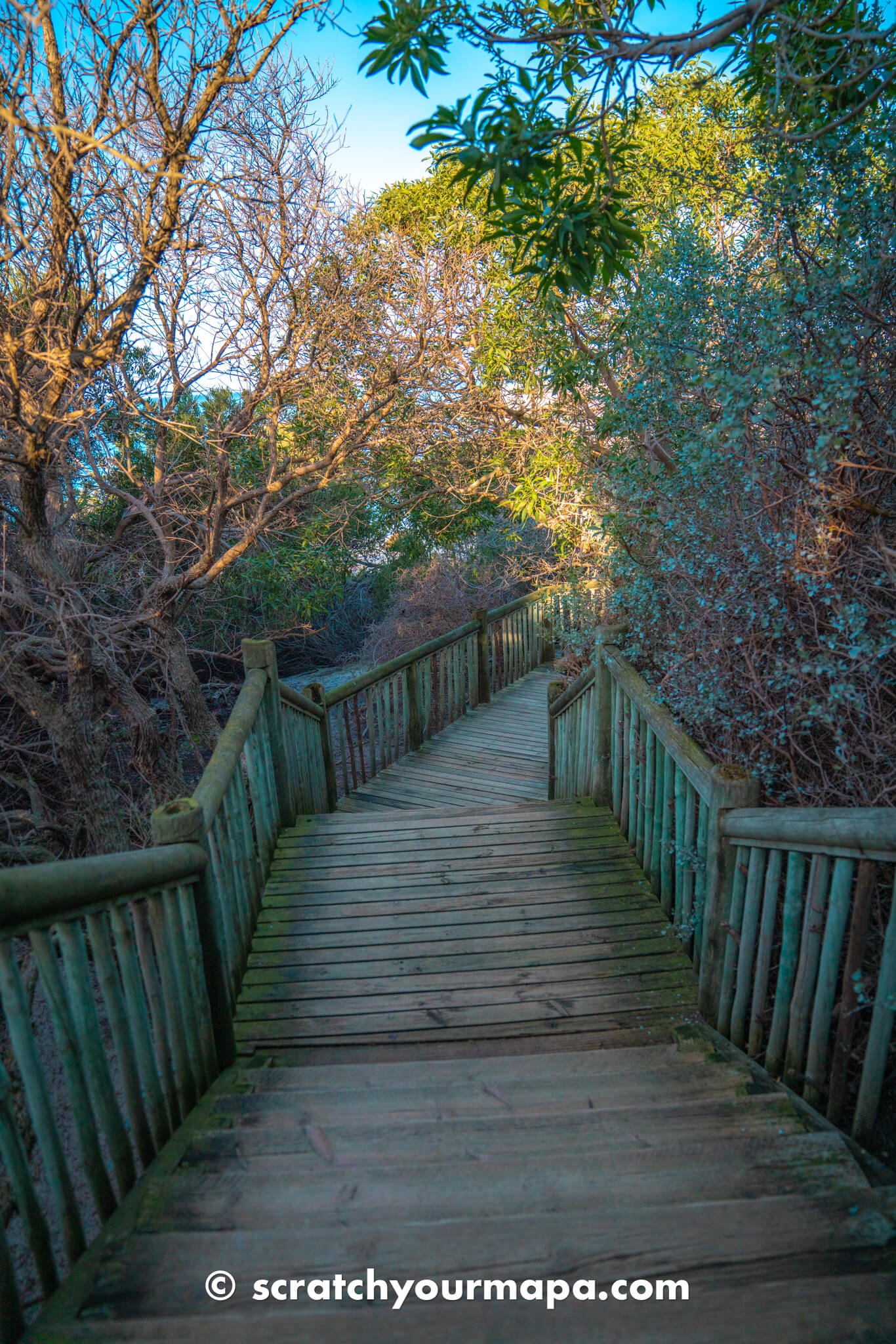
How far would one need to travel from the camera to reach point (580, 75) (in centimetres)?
309

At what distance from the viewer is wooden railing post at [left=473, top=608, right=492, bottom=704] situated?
912 centimetres

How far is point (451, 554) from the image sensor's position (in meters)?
13.0

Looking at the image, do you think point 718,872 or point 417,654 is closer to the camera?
point 718,872

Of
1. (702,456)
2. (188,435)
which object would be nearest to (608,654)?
(702,456)

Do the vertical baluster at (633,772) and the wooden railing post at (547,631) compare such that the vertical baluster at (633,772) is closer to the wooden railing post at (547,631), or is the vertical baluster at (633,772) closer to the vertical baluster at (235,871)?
the vertical baluster at (235,871)

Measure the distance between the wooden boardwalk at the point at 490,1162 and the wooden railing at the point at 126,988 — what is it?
0.33ft

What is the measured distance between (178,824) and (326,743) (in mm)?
3302

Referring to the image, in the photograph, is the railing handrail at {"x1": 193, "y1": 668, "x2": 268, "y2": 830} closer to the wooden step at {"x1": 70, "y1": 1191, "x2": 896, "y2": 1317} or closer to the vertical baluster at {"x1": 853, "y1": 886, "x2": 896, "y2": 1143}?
the wooden step at {"x1": 70, "y1": 1191, "x2": 896, "y2": 1317}

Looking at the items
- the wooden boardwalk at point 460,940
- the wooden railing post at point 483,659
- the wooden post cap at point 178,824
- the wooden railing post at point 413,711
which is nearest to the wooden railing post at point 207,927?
the wooden post cap at point 178,824

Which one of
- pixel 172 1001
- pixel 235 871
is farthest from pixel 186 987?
pixel 235 871

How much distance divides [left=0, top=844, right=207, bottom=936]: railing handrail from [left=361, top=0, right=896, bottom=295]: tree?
8.63 feet

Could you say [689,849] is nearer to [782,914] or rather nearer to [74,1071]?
[782,914]

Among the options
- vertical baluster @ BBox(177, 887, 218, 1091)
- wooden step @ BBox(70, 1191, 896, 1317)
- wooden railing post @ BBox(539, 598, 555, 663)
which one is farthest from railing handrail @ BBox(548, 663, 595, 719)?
wooden railing post @ BBox(539, 598, 555, 663)

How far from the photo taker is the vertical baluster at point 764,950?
85.0 inches
